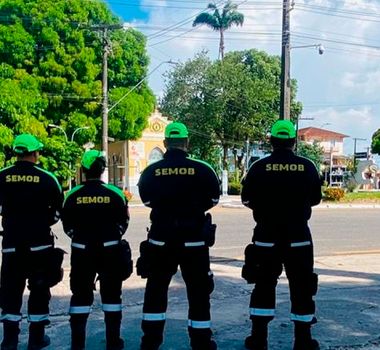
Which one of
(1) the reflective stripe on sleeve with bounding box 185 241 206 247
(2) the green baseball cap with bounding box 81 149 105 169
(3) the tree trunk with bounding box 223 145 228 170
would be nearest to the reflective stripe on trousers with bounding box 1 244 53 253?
(2) the green baseball cap with bounding box 81 149 105 169

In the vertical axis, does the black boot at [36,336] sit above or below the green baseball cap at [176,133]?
below

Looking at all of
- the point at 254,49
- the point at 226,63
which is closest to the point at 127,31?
the point at 226,63

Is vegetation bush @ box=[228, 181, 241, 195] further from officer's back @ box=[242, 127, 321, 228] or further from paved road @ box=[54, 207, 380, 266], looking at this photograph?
officer's back @ box=[242, 127, 321, 228]

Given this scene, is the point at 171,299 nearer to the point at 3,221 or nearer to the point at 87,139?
the point at 3,221

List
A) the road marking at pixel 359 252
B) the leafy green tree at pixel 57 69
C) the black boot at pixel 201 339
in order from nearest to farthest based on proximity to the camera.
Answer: the black boot at pixel 201 339 → the road marking at pixel 359 252 → the leafy green tree at pixel 57 69

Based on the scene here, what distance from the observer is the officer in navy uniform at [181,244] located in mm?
4484

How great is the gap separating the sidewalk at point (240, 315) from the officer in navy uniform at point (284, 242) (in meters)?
0.31

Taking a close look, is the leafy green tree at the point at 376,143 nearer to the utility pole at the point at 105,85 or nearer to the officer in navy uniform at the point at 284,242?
the utility pole at the point at 105,85

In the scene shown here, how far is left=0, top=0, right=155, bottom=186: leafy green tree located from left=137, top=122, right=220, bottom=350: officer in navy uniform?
25161 millimetres

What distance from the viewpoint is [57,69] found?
31094 millimetres

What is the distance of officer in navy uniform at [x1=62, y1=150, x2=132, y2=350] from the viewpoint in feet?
14.8

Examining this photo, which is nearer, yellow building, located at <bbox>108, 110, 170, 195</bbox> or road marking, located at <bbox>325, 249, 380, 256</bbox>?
road marking, located at <bbox>325, 249, 380, 256</bbox>

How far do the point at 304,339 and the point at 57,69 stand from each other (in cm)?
2894

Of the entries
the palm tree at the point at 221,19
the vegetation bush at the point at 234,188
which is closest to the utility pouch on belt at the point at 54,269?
the vegetation bush at the point at 234,188
